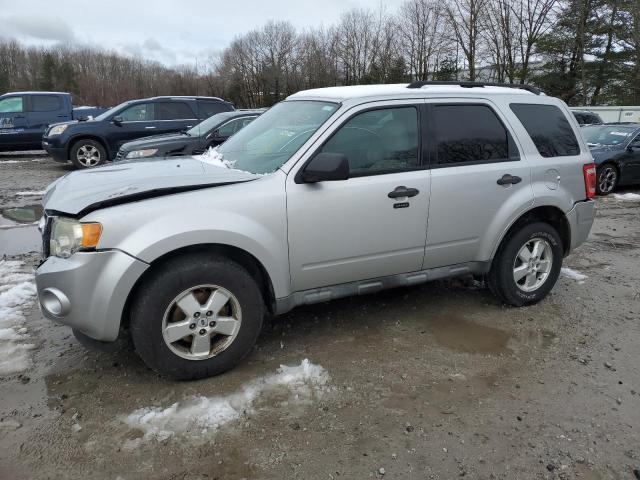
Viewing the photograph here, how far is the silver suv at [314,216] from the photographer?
2943 mm

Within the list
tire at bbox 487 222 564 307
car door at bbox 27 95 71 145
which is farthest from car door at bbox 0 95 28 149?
tire at bbox 487 222 564 307

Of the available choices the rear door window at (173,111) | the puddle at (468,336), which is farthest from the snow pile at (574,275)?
the rear door window at (173,111)

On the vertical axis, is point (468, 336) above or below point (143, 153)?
below

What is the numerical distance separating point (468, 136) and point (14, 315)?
4017 mm

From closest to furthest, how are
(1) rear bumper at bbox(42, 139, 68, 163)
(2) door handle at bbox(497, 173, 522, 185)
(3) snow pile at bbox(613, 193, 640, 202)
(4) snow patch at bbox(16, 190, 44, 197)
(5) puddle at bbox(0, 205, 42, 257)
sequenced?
(2) door handle at bbox(497, 173, 522, 185) < (5) puddle at bbox(0, 205, 42, 257) < (4) snow patch at bbox(16, 190, 44, 197) < (3) snow pile at bbox(613, 193, 640, 202) < (1) rear bumper at bbox(42, 139, 68, 163)

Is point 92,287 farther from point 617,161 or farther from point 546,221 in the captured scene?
point 617,161

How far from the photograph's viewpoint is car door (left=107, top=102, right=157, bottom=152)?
1247 cm

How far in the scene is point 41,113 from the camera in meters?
15.0

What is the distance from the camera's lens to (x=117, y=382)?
325 centimetres

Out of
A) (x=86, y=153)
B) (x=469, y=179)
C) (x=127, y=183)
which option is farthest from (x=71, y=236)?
(x=86, y=153)

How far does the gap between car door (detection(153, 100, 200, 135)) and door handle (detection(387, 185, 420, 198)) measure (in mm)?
10326

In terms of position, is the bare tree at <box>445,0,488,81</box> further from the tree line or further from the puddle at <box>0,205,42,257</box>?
the puddle at <box>0,205,42,257</box>

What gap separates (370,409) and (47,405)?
194 centimetres

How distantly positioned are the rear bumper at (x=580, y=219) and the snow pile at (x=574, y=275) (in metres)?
0.84
